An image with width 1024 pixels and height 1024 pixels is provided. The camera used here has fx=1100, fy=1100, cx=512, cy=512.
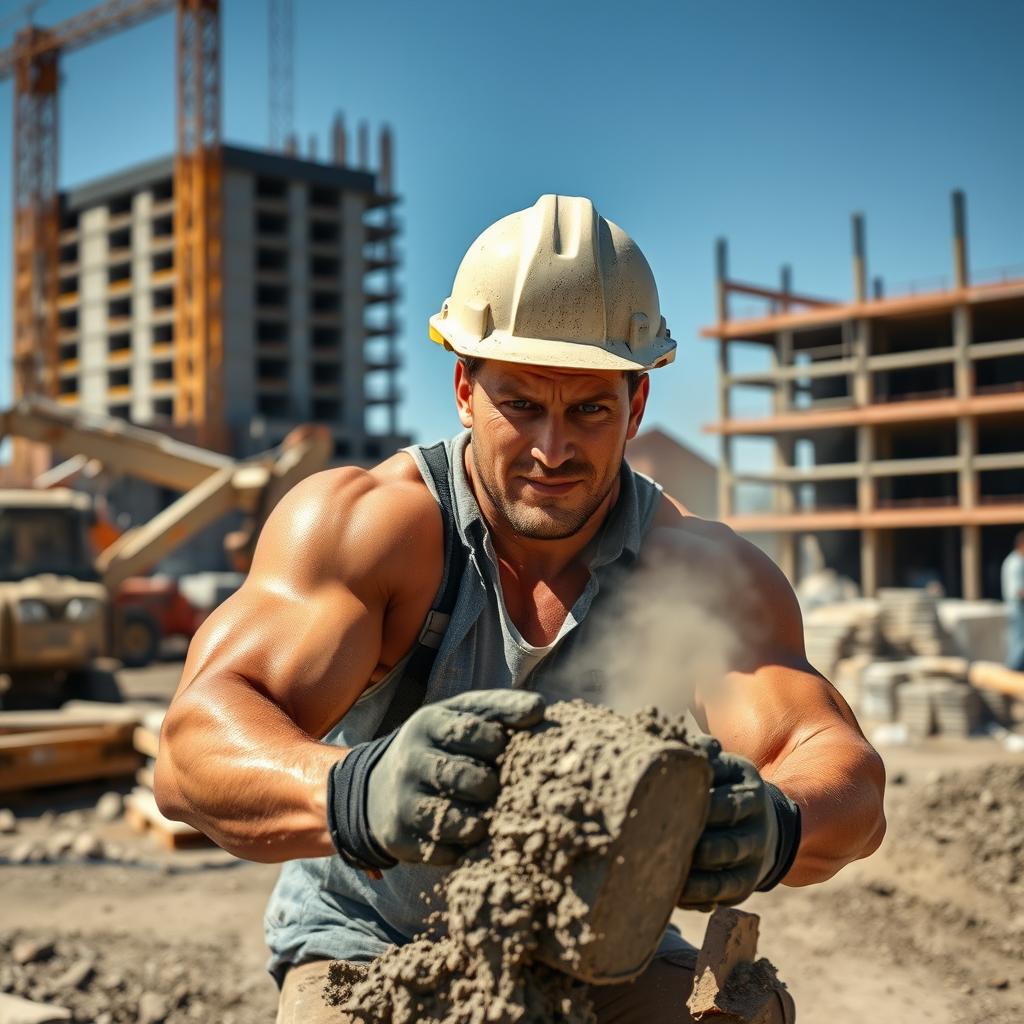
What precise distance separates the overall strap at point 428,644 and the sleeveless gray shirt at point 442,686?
0.5 inches

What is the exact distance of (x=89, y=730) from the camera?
7879 millimetres

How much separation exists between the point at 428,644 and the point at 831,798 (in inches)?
33.9

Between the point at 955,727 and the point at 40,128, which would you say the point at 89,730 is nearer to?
the point at 955,727

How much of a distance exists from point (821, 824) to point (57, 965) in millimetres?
3713

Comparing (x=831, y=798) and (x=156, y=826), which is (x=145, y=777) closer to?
A: (x=156, y=826)

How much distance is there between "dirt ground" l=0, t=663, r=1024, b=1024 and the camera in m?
4.32

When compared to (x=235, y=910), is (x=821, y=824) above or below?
above

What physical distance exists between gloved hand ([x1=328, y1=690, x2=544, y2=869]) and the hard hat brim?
851 millimetres

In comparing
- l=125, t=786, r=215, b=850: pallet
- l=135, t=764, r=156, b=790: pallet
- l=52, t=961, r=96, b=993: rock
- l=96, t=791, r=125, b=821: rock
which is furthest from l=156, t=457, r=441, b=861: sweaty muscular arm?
l=96, t=791, r=125, b=821: rock

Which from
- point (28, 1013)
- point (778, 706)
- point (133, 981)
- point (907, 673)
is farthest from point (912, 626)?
point (778, 706)

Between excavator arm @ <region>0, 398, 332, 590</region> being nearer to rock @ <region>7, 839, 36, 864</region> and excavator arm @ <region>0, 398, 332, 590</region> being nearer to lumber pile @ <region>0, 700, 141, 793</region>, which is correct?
lumber pile @ <region>0, 700, 141, 793</region>

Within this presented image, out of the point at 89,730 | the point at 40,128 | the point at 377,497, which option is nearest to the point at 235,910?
the point at 89,730

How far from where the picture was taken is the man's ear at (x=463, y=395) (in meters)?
2.55

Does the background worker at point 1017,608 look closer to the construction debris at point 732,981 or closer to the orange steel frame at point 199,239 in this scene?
the construction debris at point 732,981
